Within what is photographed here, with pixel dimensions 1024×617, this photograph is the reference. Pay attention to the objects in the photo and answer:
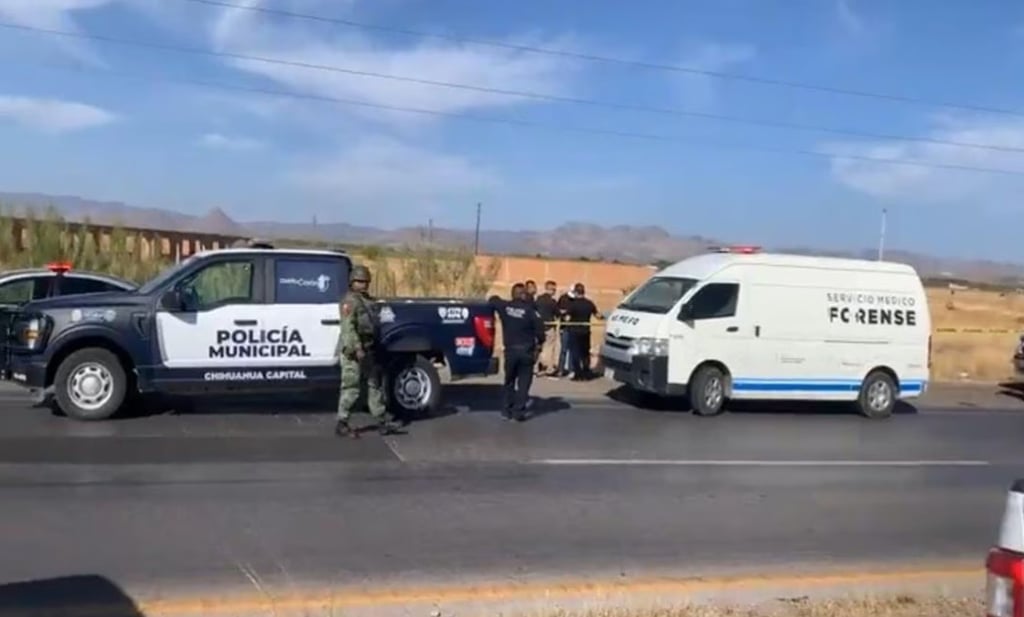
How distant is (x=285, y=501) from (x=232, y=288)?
16.9 feet

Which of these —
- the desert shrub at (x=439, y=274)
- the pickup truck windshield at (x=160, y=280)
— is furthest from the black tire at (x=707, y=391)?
the desert shrub at (x=439, y=274)

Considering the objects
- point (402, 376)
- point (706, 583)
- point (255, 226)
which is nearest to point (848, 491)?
point (706, 583)

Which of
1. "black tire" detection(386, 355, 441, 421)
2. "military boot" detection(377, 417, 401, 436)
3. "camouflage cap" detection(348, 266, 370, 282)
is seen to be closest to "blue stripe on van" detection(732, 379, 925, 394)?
"black tire" detection(386, 355, 441, 421)

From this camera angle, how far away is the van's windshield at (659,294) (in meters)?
17.1

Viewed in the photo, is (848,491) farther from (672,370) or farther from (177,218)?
(177,218)

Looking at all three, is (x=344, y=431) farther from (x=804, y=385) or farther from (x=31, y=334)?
(x=804, y=385)

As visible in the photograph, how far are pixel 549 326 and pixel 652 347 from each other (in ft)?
13.4

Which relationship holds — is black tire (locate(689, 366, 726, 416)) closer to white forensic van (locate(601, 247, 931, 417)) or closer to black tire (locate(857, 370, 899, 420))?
white forensic van (locate(601, 247, 931, 417))

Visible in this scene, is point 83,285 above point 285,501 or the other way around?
above

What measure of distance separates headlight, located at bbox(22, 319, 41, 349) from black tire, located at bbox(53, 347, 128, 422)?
1.21ft

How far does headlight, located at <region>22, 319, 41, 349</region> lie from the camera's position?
43.7ft

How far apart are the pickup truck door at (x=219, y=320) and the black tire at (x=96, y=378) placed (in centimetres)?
56

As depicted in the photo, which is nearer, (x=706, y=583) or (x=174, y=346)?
(x=706, y=583)

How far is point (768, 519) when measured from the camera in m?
9.84
